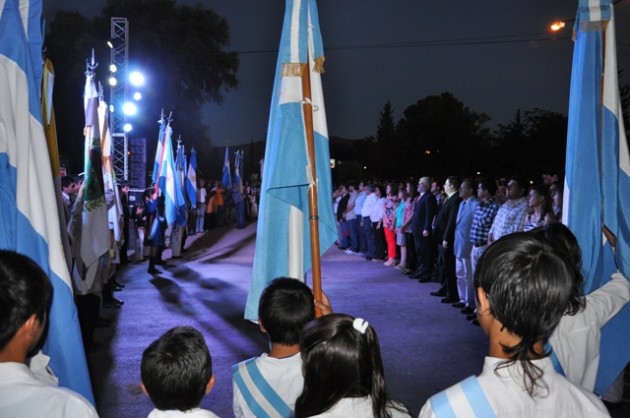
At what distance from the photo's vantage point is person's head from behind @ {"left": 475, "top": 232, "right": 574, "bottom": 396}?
Answer: 1588 mm

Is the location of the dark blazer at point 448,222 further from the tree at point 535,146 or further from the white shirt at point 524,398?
the tree at point 535,146

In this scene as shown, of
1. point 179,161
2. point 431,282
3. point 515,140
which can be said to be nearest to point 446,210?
point 431,282

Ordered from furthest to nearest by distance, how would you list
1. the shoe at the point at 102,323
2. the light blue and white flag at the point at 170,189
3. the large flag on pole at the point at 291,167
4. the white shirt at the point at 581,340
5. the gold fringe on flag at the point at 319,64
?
1. the light blue and white flag at the point at 170,189
2. the shoe at the point at 102,323
3. the gold fringe on flag at the point at 319,64
4. the large flag on pole at the point at 291,167
5. the white shirt at the point at 581,340

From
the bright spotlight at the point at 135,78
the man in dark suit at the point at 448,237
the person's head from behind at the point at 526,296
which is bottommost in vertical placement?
the man in dark suit at the point at 448,237

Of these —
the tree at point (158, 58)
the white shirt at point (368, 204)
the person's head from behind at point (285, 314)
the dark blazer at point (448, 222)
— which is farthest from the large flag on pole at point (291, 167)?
the tree at point (158, 58)

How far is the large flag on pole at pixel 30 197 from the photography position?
260 centimetres

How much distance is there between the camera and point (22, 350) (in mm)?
1894

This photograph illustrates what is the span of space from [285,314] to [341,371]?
96 centimetres

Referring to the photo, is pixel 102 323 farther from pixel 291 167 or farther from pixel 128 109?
pixel 128 109

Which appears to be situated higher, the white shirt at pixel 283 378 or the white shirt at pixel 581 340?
the white shirt at pixel 581 340

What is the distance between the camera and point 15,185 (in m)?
2.68

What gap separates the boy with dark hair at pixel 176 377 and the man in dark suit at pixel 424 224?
935cm

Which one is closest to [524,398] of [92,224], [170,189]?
[92,224]

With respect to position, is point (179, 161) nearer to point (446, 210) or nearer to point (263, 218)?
point (446, 210)
